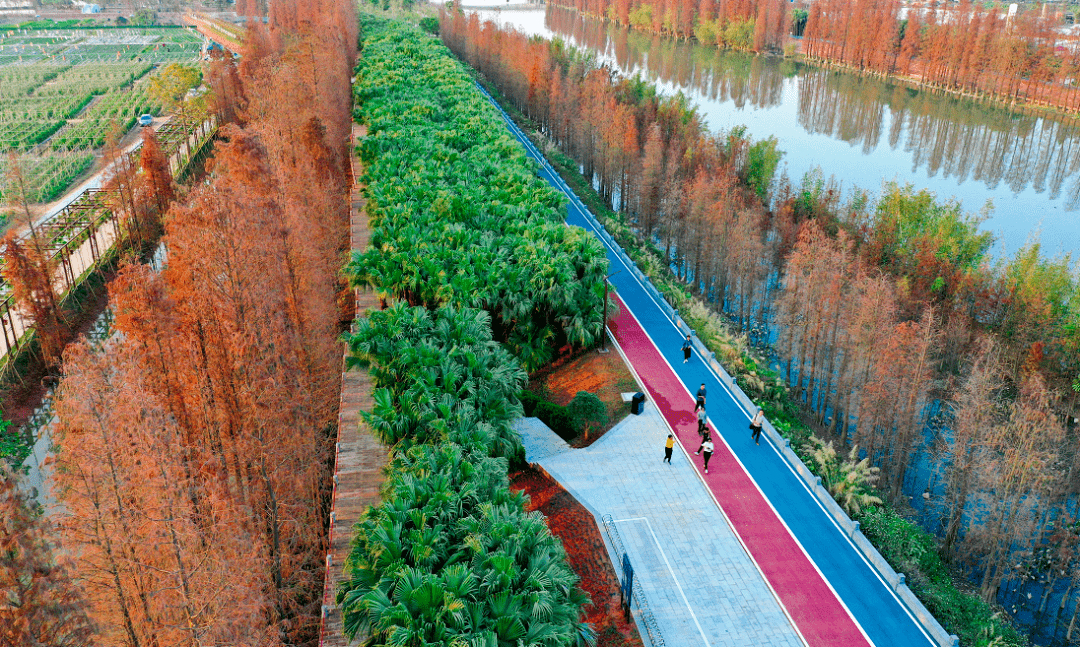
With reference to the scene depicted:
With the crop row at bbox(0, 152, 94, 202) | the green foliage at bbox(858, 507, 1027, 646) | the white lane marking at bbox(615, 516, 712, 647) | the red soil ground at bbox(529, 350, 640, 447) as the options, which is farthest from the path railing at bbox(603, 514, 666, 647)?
the crop row at bbox(0, 152, 94, 202)

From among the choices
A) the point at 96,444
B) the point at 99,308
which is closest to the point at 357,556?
the point at 96,444

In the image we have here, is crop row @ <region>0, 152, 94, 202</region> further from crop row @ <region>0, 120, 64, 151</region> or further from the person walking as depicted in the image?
the person walking

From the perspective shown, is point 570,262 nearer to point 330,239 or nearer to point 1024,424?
point 330,239

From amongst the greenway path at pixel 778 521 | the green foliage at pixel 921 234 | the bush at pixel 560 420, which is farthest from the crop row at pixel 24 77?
the green foliage at pixel 921 234

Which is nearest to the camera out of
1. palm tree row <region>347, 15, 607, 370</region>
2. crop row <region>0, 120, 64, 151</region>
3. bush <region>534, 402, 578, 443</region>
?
bush <region>534, 402, 578, 443</region>

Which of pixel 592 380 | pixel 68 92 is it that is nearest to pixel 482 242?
pixel 592 380

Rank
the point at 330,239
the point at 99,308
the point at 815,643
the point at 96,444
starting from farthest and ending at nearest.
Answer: the point at 99,308, the point at 330,239, the point at 815,643, the point at 96,444
